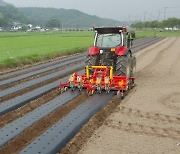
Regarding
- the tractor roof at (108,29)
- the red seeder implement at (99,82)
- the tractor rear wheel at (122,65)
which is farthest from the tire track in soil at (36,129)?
the tractor roof at (108,29)

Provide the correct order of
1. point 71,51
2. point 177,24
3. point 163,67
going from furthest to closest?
point 177,24 < point 71,51 < point 163,67

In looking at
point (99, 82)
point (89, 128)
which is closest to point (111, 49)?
point (99, 82)

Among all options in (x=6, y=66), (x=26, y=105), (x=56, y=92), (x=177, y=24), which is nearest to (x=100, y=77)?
(x=56, y=92)

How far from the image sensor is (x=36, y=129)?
613 centimetres

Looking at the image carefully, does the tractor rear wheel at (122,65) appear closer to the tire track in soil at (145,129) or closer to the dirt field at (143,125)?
the dirt field at (143,125)

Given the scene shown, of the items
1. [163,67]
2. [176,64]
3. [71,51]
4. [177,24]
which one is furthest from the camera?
[177,24]

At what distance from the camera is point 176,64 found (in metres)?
15.9

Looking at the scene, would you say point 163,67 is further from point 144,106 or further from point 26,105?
point 26,105

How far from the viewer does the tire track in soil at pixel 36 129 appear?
17.2 ft

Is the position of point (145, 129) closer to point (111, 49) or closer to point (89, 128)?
point (89, 128)

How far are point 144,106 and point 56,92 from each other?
2880mm

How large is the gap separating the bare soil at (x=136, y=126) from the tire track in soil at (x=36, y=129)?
74 cm

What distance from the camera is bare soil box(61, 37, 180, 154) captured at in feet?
17.2

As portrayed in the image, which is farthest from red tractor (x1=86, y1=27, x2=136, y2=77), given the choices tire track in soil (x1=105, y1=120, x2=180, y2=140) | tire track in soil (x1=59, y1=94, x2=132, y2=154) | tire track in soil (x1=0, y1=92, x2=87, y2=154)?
tire track in soil (x1=105, y1=120, x2=180, y2=140)
